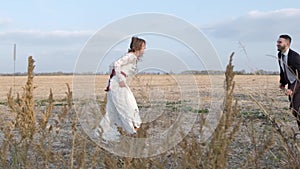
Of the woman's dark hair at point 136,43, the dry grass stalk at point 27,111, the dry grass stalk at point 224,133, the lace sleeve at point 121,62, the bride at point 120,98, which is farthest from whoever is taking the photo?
the bride at point 120,98

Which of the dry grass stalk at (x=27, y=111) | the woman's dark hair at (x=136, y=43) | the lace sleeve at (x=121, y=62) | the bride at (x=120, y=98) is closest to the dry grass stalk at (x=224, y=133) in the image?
the dry grass stalk at (x=27, y=111)

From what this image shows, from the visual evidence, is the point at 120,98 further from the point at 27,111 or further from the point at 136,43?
the point at 27,111

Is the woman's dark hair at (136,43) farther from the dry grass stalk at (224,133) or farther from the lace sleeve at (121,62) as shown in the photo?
the dry grass stalk at (224,133)

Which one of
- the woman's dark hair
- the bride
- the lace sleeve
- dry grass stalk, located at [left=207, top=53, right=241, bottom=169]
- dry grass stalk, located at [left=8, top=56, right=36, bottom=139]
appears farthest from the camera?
the bride

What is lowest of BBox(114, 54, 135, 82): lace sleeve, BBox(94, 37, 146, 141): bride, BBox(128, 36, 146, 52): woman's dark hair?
BBox(94, 37, 146, 141): bride

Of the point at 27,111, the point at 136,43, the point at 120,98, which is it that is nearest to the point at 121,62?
the point at 120,98

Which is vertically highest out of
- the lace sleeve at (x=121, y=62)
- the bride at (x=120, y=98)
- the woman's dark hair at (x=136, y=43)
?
the woman's dark hair at (x=136, y=43)

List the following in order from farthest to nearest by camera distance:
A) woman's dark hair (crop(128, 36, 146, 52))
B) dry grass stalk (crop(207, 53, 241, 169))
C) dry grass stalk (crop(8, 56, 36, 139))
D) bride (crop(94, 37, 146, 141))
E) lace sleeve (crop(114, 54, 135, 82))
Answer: bride (crop(94, 37, 146, 141)), lace sleeve (crop(114, 54, 135, 82)), woman's dark hair (crop(128, 36, 146, 52)), dry grass stalk (crop(8, 56, 36, 139)), dry grass stalk (crop(207, 53, 241, 169))

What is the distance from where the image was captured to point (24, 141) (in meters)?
3.11

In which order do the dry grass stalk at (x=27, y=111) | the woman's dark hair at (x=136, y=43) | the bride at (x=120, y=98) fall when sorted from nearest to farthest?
the dry grass stalk at (x=27, y=111) → the woman's dark hair at (x=136, y=43) → the bride at (x=120, y=98)

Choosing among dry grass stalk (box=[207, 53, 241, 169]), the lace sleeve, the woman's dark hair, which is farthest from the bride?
dry grass stalk (box=[207, 53, 241, 169])

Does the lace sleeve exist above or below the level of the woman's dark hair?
below

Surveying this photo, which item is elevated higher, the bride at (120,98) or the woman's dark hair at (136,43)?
the woman's dark hair at (136,43)

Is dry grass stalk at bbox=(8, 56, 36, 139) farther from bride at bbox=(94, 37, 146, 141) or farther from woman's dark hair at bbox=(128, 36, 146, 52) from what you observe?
bride at bbox=(94, 37, 146, 141)
